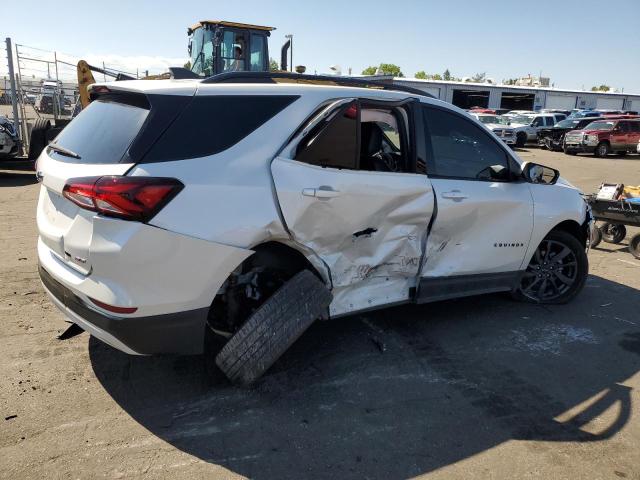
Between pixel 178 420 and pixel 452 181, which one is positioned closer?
pixel 178 420

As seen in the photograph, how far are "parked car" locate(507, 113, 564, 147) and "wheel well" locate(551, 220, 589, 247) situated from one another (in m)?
23.5

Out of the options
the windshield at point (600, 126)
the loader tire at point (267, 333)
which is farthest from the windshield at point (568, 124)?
the loader tire at point (267, 333)

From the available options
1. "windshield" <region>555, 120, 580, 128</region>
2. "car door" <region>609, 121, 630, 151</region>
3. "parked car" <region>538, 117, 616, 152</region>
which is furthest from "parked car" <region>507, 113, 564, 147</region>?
"car door" <region>609, 121, 630, 151</region>

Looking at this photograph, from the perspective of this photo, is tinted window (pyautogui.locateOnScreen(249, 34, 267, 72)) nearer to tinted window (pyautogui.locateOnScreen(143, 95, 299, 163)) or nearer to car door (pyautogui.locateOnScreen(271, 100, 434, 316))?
car door (pyautogui.locateOnScreen(271, 100, 434, 316))

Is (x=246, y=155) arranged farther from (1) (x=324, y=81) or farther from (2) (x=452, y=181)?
(2) (x=452, y=181)

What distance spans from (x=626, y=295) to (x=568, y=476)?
3.42 metres

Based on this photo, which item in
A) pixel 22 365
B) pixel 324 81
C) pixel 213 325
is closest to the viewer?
pixel 213 325

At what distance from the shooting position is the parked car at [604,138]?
23.8 meters

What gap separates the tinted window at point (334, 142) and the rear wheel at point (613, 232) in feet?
19.1

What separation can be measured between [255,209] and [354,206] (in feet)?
2.44

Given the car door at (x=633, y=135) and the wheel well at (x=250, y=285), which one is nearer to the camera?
the wheel well at (x=250, y=285)

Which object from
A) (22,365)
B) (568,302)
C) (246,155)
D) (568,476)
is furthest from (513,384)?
(22,365)

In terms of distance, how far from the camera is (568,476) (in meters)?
2.62

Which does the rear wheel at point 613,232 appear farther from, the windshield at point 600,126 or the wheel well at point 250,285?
the windshield at point 600,126
